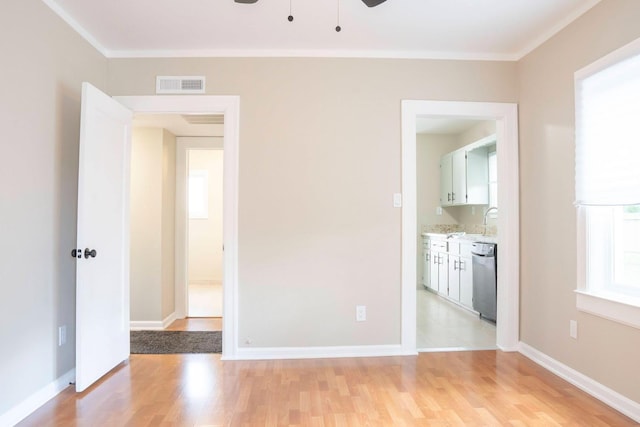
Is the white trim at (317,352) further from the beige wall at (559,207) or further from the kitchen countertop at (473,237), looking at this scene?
the kitchen countertop at (473,237)

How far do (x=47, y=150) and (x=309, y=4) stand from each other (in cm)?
202

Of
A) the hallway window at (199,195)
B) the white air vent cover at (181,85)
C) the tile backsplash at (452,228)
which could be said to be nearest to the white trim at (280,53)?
the white air vent cover at (181,85)

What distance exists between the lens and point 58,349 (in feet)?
7.99

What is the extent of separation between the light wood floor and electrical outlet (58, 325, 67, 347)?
13.0 inches

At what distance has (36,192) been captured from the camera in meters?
2.25

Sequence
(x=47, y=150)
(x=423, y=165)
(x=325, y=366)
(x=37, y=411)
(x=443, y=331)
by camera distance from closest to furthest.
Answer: (x=37, y=411)
(x=47, y=150)
(x=325, y=366)
(x=443, y=331)
(x=423, y=165)

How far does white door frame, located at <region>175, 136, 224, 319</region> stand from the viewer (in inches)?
174

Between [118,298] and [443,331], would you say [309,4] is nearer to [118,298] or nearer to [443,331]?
[118,298]

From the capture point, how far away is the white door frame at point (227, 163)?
2982 mm

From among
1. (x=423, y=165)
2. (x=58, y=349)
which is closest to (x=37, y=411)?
(x=58, y=349)

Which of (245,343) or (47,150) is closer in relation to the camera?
(47,150)

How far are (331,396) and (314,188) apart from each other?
1614mm

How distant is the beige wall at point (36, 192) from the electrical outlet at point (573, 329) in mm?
3638

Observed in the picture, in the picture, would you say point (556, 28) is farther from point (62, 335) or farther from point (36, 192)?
point (62, 335)
